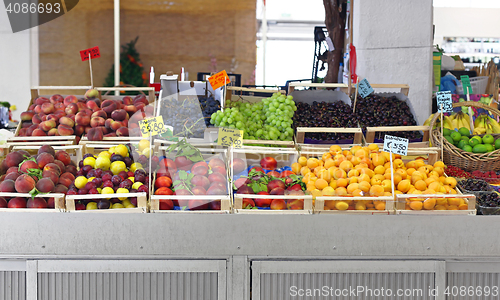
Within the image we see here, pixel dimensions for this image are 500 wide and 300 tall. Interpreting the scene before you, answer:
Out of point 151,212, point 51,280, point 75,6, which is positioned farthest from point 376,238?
point 75,6

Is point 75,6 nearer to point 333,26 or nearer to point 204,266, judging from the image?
point 333,26

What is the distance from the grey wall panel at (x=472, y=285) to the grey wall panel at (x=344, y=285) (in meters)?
0.12

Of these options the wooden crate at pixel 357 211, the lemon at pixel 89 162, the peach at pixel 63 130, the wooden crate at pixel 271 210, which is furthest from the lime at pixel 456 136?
the peach at pixel 63 130

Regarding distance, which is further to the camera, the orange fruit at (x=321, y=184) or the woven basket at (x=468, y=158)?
the woven basket at (x=468, y=158)

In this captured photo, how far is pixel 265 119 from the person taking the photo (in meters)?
3.05

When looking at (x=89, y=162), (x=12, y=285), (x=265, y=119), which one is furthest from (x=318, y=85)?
(x=12, y=285)

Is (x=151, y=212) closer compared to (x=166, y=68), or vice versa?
(x=151, y=212)

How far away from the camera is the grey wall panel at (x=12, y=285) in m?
1.97

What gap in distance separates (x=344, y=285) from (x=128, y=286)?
41.5 inches

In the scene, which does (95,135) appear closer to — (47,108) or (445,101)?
(47,108)

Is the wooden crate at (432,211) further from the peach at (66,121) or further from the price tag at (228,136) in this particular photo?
the peach at (66,121)

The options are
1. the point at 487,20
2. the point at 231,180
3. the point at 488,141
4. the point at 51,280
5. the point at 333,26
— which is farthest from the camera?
the point at 487,20

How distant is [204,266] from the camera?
1978 mm

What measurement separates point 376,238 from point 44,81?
5911mm
